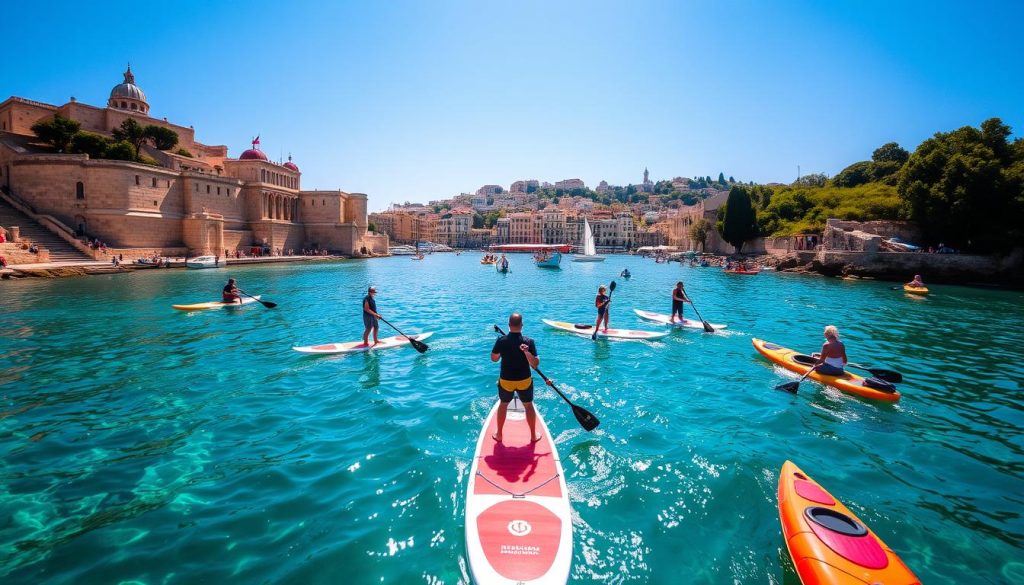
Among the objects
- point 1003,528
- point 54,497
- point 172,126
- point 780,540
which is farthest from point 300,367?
point 172,126

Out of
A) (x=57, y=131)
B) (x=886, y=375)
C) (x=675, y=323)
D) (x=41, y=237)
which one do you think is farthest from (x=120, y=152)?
(x=886, y=375)

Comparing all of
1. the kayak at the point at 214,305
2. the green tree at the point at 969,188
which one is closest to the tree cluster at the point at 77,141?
the kayak at the point at 214,305

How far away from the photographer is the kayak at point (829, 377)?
812 cm

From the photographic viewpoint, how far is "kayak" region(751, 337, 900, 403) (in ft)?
26.6

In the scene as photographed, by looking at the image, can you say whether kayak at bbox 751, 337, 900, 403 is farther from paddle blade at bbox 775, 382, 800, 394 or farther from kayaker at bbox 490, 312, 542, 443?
kayaker at bbox 490, 312, 542, 443

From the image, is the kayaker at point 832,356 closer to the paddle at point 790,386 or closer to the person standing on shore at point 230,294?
the paddle at point 790,386

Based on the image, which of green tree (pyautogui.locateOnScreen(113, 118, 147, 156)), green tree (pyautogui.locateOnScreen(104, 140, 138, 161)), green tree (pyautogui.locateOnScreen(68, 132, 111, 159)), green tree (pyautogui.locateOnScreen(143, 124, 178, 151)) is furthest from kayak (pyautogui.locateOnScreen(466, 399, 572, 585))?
green tree (pyautogui.locateOnScreen(143, 124, 178, 151))

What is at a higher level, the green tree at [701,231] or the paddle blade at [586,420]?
the green tree at [701,231]

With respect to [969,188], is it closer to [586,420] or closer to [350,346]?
[586,420]

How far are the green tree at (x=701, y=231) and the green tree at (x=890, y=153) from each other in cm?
2469

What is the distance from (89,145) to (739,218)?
235 feet

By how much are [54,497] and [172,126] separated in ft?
226

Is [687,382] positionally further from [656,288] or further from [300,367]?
[656,288]

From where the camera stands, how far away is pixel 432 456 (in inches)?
237
